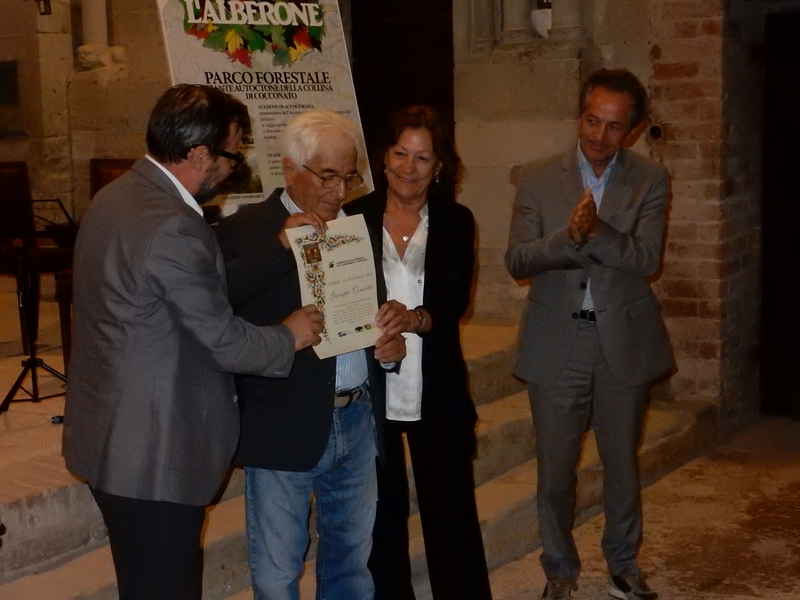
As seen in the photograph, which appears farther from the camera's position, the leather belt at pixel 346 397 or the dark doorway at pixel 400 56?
the dark doorway at pixel 400 56

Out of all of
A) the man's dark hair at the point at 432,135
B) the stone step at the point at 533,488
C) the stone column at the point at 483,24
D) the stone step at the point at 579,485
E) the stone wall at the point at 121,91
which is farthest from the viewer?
the stone wall at the point at 121,91

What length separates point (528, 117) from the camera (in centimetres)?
584

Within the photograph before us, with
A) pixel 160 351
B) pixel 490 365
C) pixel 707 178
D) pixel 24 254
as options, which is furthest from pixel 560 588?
pixel 24 254

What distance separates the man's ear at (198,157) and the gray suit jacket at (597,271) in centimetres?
141

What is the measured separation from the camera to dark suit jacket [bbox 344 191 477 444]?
3090mm

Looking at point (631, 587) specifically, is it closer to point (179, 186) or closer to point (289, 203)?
point (289, 203)

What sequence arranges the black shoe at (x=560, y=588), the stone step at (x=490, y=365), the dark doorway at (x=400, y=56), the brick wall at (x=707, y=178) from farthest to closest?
the dark doorway at (x=400, y=56) → the brick wall at (x=707, y=178) → the stone step at (x=490, y=365) → the black shoe at (x=560, y=588)

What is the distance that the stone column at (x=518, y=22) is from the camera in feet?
19.2

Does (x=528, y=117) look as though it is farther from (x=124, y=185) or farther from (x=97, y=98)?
(x=124, y=185)

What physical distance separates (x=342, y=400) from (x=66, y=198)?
5.24 meters

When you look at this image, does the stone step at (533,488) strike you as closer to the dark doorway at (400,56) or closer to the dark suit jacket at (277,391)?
the dark suit jacket at (277,391)

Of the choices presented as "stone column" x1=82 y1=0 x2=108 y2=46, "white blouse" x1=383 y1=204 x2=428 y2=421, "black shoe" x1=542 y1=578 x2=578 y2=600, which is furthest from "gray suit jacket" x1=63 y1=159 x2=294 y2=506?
"stone column" x1=82 y1=0 x2=108 y2=46

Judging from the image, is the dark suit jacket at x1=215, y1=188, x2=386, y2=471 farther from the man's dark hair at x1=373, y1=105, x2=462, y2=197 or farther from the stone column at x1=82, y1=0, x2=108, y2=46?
the stone column at x1=82, y1=0, x2=108, y2=46

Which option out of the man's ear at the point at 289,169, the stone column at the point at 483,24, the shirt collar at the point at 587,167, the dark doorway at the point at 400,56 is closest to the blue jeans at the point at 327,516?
the man's ear at the point at 289,169
